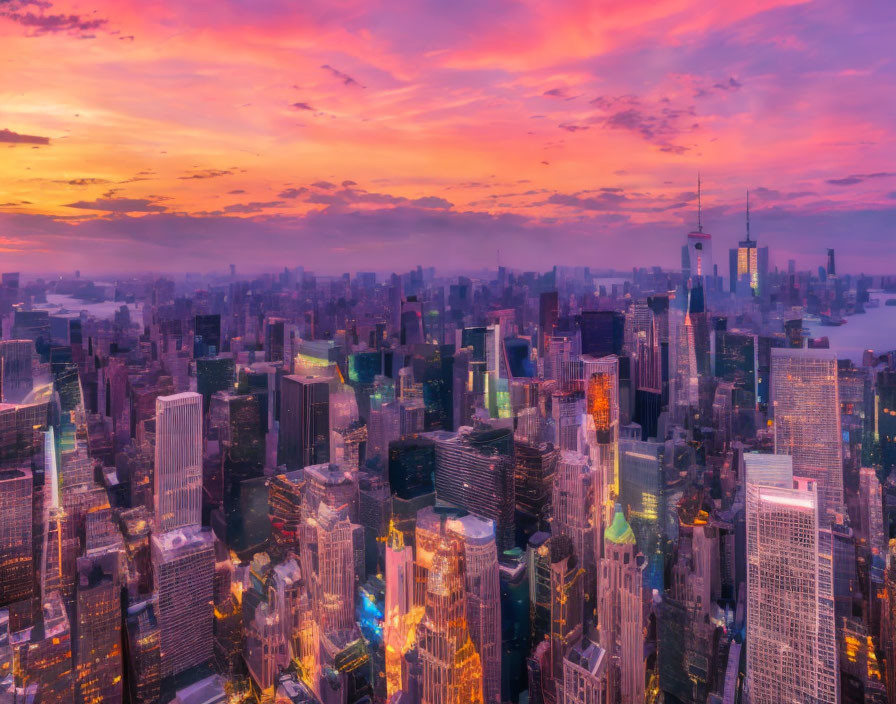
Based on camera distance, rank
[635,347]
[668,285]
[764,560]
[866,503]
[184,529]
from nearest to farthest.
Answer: [764,560], [866,503], [184,529], [668,285], [635,347]

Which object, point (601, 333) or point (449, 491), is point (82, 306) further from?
point (601, 333)

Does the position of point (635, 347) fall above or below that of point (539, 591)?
above

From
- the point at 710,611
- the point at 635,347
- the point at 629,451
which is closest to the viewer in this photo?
the point at 710,611

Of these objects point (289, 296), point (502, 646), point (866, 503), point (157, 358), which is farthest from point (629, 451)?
point (157, 358)

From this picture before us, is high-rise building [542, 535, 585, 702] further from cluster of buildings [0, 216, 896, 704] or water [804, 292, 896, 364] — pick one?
water [804, 292, 896, 364]

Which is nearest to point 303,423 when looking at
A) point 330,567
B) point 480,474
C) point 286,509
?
point 286,509

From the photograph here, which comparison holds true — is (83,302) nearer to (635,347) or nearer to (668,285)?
(668,285)
